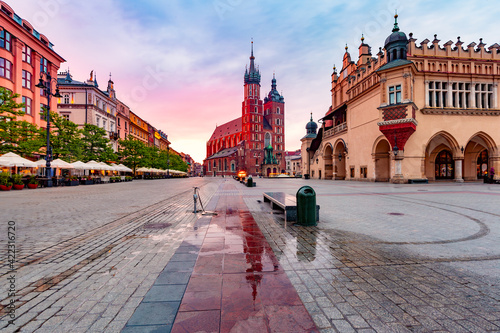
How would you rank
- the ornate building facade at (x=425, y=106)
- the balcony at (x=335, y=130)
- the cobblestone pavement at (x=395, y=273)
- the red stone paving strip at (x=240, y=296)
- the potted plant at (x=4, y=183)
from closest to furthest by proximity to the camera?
the red stone paving strip at (x=240, y=296) < the cobblestone pavement at (x=395, y=273) < the potted plant at (x=4, y=183) < the ornate building facade at (x=425, y=106) < the balcony at (x=335, y=130)

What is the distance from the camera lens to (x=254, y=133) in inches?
4058

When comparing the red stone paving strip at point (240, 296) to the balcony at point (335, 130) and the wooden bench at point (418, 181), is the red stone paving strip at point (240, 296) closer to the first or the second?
the wooden bench at point (418, 181)

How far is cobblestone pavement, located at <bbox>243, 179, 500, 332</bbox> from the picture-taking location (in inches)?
95.0

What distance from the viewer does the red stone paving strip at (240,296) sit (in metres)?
2.28

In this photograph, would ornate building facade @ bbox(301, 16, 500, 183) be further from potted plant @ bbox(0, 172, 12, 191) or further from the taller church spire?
the taller church spire

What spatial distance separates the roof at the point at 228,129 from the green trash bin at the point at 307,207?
107100 mm

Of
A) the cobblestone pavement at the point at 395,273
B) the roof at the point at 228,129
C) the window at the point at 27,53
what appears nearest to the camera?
the cobblestone pavement at the point at 395,273

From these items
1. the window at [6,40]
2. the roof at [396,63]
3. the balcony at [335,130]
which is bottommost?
the balcony at [335,130]

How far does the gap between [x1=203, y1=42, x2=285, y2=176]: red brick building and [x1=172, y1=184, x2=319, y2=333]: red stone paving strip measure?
91.0m

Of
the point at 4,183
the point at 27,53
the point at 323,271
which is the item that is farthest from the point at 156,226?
the point at 27,53

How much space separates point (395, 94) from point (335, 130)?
46.3ft

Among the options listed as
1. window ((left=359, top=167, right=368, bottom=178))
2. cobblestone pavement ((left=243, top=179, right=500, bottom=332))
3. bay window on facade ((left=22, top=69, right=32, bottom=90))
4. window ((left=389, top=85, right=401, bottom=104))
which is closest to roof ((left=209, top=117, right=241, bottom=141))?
window ((left=359, top=167, right=368, bottom=178))

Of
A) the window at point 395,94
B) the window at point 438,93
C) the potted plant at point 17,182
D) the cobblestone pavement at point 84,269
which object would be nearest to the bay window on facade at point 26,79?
the potted plant at point 17,182

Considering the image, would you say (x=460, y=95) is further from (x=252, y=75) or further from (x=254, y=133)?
(x=252, y=75)
